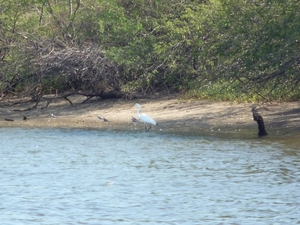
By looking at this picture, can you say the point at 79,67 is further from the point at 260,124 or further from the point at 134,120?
the point at 260,124

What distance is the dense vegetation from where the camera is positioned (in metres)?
18.5

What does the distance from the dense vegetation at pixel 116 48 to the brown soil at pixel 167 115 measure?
379 mm

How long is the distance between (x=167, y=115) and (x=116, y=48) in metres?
2.67

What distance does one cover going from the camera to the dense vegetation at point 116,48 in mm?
18469

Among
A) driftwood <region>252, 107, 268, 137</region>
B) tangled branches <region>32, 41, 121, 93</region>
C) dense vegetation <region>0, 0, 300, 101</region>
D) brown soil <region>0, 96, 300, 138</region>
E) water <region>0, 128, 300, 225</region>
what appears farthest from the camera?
tangled branches <region>32, 41, 121, 93</region>

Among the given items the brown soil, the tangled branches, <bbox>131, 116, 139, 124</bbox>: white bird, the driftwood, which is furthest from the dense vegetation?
<bbox>131, 116, 139, 124</bbox>: white bird

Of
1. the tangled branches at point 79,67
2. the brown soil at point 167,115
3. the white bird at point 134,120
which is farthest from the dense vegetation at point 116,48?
the white bird at point 134,120

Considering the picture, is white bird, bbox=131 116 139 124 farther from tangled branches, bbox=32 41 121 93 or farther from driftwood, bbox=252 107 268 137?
driftwood, bbox=252 107 268 137

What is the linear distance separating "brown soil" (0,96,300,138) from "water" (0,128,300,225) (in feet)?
4.90

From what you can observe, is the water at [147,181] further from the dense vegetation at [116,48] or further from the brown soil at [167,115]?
the dense vegetation at [116,48]

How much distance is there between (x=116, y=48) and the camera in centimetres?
2072

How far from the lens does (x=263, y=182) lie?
1087 centimetres

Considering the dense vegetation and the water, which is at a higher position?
the dense vegetation

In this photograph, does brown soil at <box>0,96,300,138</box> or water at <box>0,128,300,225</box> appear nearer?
water at <box>0,128,300,225</box>
